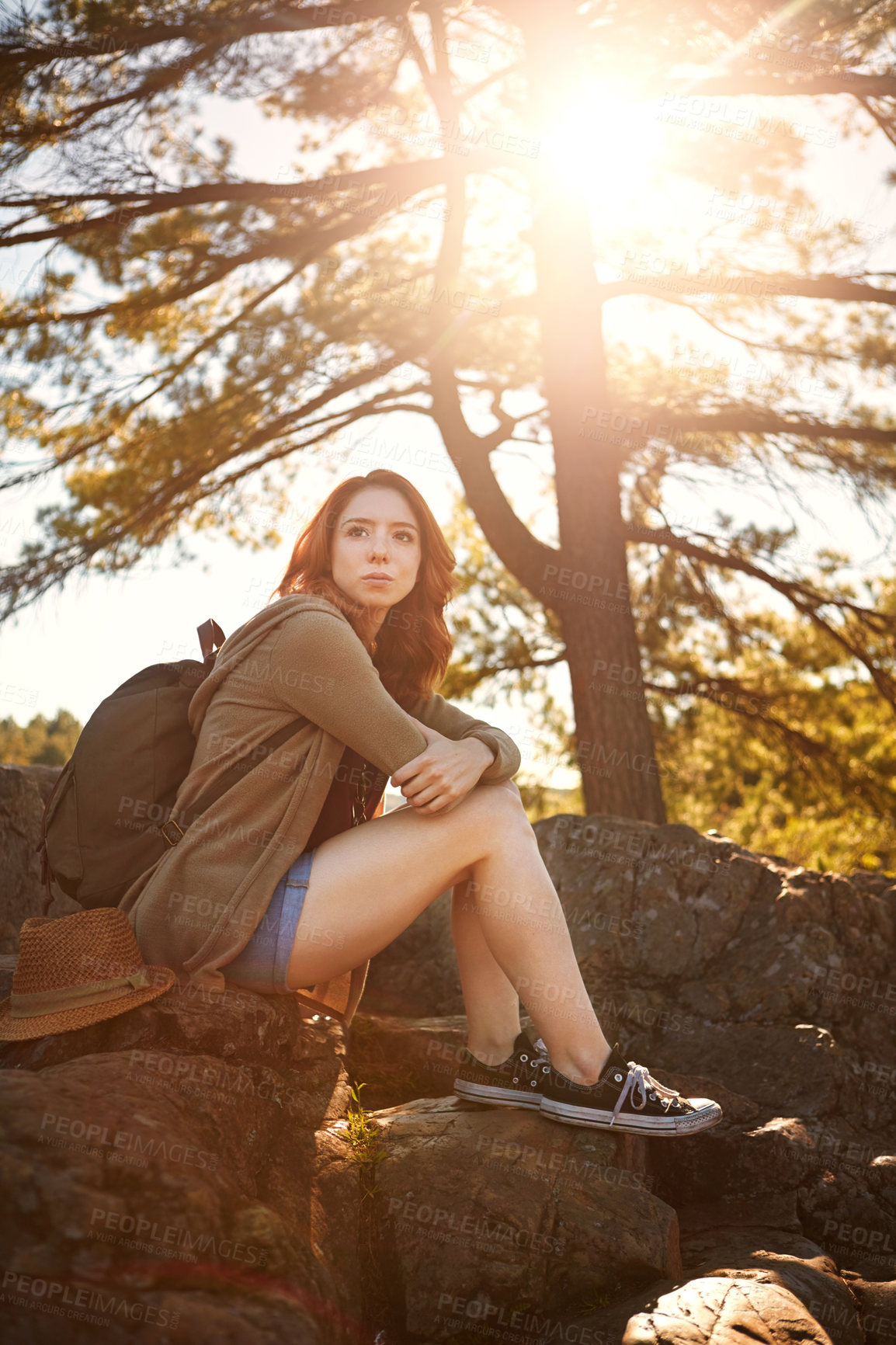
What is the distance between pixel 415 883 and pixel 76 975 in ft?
2.54

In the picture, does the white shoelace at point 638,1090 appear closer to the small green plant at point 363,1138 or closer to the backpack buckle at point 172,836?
the small green plant at point 363,1138

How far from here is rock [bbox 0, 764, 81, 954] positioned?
3.66 meters

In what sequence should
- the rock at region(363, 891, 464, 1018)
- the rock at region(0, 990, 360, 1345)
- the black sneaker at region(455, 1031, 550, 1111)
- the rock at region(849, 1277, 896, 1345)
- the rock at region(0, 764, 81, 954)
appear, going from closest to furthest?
the rock at region(0, 990, 360, 1345) → the rock at region(849, 1277, 896, 1345) → the black sneaker at region(455, 1031, 550, 1111) → the rock at region(0, 764, 81, 954) → the rock at region(363, 891, 464, 1018)

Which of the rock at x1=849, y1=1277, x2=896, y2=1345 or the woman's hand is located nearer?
the rock at x1=849, y1=1277, x2=896, y2=1345

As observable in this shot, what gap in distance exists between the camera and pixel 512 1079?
2566 millimetres

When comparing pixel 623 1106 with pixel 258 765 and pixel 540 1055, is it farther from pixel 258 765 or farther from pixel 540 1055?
pixel 258 765

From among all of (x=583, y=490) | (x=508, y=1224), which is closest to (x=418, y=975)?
(x=508, y=1224)

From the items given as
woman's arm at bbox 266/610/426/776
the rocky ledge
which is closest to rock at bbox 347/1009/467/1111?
the rocky ledge

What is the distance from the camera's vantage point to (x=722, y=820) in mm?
15984

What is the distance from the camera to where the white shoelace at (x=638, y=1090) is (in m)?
2.38

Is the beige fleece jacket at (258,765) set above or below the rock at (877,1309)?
above

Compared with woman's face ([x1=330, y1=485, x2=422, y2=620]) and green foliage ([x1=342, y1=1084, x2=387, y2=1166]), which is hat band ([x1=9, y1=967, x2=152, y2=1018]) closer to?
green foliage ([x1=342, y1=1084, x2=387, y2=1166])

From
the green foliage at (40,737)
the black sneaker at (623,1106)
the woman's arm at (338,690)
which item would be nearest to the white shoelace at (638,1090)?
the black sneaker at (623,1106)

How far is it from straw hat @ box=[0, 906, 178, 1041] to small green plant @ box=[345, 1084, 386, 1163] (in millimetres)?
638
